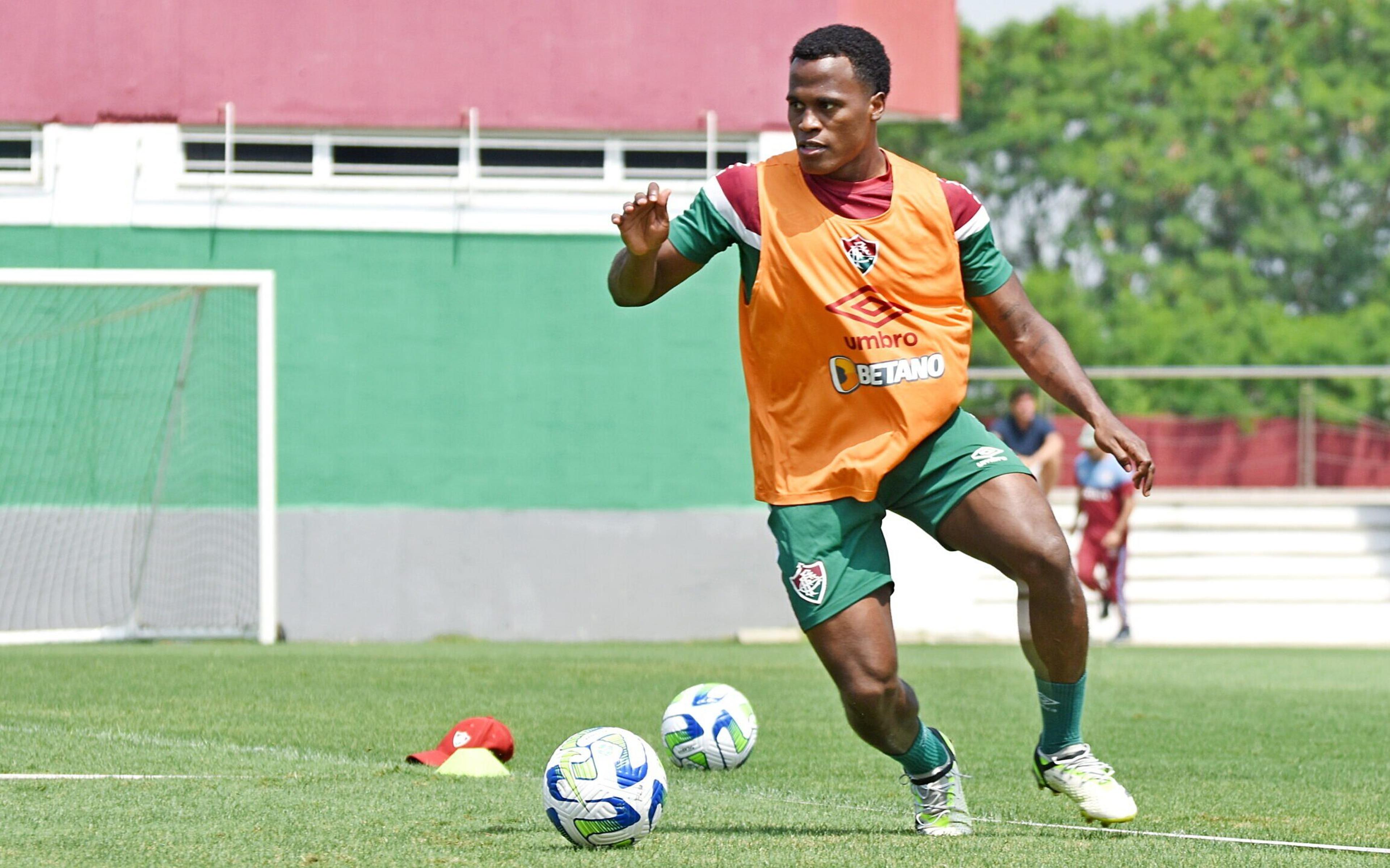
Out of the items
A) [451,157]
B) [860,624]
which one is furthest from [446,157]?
[860,624]

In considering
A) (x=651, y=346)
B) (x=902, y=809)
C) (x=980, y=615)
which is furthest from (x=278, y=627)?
(x=902, y=809)

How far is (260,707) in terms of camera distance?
30.3 feet

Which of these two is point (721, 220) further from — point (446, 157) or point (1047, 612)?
point (446, 157)

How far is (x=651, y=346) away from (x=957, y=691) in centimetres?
729

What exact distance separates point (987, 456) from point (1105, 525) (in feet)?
40.6

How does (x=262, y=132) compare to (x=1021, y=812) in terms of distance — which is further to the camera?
(x=262, y=132)

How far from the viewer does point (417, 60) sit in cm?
1778

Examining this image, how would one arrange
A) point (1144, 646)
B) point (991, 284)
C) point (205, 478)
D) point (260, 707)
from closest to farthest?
point (991, 284) → point (260, 707) → point (205, 478) → point (1144, 646)

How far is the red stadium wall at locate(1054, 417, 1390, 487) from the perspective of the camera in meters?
23.8

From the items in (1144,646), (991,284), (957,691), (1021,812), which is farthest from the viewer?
(1144,646)

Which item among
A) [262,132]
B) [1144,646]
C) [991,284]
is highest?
[262,132]

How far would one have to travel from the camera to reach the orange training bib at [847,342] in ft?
17.6

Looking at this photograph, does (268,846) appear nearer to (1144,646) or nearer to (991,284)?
(991,284)

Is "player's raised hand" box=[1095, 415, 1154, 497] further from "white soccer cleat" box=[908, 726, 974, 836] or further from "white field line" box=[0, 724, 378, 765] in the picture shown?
"white field line" box=[0, 724, 378, 765]
